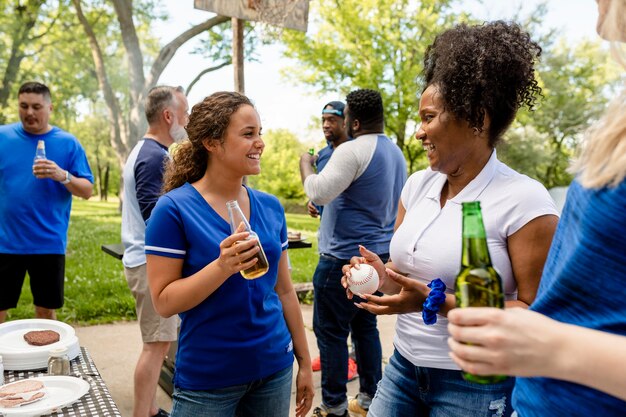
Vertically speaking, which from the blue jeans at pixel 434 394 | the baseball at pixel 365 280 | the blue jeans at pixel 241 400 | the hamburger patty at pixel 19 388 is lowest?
the blue jeans at pixel 241 400

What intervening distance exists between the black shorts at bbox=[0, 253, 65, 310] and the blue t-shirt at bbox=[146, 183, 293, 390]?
2759mm

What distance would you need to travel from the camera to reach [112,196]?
6097cm

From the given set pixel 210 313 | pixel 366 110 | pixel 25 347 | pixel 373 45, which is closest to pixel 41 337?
pixel 25 347

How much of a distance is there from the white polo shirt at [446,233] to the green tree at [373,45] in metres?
20.0

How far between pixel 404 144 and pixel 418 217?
22.3 m

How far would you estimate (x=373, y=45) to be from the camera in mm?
22125

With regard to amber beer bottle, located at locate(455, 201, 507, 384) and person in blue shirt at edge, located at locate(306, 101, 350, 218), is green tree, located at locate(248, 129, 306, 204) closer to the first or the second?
person in blue shirt at edge, located at locate(306, 101, 350, 218)

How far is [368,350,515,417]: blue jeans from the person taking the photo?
174 centimetres

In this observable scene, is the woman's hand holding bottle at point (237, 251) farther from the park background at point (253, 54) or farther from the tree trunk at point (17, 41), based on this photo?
the tree trunk at point (17, 41)

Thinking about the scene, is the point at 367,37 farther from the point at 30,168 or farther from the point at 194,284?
the point at 194,284

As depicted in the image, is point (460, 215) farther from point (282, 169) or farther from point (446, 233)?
point (282, 169)

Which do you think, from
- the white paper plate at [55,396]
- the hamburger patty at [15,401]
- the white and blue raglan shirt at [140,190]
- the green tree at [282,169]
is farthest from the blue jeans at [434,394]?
the green tree at [282,169]

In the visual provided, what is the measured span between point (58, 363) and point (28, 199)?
8.18 ft

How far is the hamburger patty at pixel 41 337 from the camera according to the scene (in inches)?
92.7
